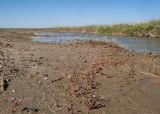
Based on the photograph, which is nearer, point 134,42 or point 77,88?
point 77,88

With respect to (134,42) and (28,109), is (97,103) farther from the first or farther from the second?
(134,42)

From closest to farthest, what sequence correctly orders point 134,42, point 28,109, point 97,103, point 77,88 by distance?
point 28,109 → point 97,103 → point 77,88 → point 134,42

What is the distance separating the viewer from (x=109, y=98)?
8.55 m

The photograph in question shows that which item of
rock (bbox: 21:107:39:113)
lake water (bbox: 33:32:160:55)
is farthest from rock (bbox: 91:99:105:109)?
lake water (bbox: 33:32:160:55)

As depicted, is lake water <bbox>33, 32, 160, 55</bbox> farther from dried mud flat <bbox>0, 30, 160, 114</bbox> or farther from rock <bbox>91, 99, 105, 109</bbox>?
rock <bbox>91, 99, 105, 109</bbox>

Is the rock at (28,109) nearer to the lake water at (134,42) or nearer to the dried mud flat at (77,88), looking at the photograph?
the dried mud flat at (77,88)

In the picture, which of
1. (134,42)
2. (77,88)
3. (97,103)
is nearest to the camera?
(97,103)

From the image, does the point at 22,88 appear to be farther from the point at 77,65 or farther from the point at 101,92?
the point at 77,65

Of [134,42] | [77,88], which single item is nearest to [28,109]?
[77,88]

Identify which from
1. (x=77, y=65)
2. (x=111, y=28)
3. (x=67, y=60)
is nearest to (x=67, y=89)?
(x=77, y=65)

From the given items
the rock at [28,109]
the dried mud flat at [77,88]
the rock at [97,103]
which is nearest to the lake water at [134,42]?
Result: the dried mud flat at [77,88]

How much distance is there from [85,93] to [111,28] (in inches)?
2002

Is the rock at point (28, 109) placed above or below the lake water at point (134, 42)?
above

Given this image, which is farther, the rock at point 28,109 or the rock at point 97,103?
the rock at point 97,103
